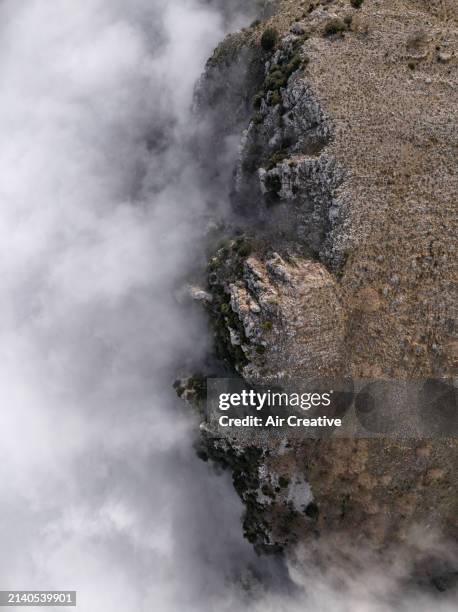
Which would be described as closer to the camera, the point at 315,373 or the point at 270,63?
the point at 315,373

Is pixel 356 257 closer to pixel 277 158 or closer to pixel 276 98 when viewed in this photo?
pixel 277 158

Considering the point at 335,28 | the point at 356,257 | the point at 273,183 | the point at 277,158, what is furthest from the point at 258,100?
the point at 356,257

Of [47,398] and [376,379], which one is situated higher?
[47,398]

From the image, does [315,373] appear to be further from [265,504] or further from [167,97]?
[167,97]

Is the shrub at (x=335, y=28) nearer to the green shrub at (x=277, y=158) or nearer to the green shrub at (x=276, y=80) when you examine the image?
the green shrub at (x=276, y=80)

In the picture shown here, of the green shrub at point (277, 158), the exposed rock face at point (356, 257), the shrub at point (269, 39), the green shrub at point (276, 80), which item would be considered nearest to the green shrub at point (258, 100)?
the green shrub at point (276, 80)

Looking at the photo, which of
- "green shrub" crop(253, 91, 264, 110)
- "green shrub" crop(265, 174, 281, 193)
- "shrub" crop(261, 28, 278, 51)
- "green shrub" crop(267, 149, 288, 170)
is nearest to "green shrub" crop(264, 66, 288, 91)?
"green shrub" crop(253, 91, 264, 110)

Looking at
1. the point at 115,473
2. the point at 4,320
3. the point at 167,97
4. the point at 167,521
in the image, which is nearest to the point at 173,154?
the point at 167,97
